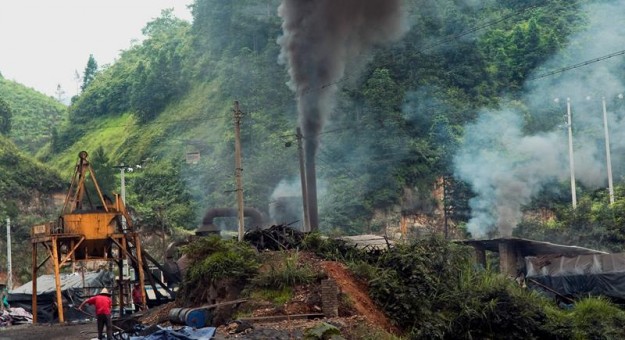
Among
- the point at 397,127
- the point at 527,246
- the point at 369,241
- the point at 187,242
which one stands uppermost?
the point at 397,127

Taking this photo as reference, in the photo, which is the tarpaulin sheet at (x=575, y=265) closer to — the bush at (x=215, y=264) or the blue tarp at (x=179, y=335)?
the bush at (x=215, y=264)

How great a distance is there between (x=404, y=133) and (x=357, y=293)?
1662 inches

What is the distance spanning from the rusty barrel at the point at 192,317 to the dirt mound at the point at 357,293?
3556mm

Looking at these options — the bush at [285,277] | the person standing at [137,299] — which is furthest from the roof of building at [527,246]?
the bush at [285,277]

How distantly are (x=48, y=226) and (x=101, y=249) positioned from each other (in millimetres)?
2288

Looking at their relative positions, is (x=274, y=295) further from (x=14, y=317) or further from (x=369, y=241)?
(x=14, y=317)

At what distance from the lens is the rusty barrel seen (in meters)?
23.5

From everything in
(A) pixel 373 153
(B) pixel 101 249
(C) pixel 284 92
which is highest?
(C) pixel 284 92

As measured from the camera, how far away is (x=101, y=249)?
109 ft

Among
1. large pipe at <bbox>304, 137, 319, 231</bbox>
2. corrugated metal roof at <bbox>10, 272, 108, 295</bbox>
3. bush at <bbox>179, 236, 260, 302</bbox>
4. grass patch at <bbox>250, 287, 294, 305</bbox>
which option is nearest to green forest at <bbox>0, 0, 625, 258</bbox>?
large pipe at <bbox>304, 137, 319, 231</bbox>

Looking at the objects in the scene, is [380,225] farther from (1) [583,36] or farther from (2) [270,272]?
(2) [270,272]

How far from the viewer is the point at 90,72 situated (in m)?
117

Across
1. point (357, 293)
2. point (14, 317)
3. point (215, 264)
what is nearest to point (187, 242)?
point (14, 317)

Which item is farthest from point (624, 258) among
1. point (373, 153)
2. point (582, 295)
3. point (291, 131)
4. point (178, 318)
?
point (291, 131)
